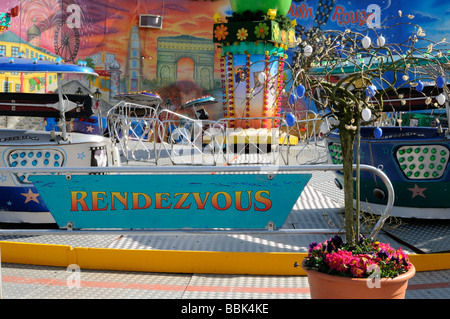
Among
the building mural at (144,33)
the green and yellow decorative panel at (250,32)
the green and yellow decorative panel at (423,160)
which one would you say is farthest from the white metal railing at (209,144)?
the building mural at (144,33)

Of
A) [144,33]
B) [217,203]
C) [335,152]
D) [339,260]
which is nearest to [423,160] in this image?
[335,152]

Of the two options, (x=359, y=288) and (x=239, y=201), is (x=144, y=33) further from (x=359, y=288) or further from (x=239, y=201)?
(x=359, y=288)

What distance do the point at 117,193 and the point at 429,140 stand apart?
11.7ft

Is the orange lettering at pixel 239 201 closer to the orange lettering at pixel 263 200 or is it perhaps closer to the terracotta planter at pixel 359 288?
the orange lettering at pixel 263 200

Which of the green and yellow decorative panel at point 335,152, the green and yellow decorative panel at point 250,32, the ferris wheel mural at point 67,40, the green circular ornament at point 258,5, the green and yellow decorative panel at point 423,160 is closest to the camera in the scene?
the green and yellow decorative panel at point 423,160

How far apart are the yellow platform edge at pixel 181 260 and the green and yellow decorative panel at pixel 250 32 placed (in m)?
9.32

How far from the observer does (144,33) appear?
85.3 feet

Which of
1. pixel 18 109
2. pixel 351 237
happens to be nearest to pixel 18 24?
pixel 18 109

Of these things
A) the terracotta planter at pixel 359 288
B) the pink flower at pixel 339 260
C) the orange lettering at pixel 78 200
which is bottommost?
the terracotta planter at pixel 359 288

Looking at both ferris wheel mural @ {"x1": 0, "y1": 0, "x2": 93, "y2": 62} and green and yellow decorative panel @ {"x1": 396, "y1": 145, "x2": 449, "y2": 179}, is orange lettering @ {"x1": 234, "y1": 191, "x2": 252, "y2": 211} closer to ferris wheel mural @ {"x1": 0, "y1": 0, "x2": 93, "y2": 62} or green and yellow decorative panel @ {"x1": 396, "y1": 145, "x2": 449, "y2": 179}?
green and yellow decorative panel @ {"x1": 396, "y1": 145, "x2": 449, "y2": 179}

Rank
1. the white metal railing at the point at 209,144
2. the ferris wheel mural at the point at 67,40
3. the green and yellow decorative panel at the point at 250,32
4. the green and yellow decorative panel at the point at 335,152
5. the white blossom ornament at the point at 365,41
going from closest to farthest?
1. the white blossom ornament at the point at 365,41
2. the green and yellow decorative panel at the point at 335,152
3. the white metal railing at the point at 209,144
4. the green and yellow decorative panel at the point at 250,32
5. the ferris wheel mural at the point at 67,40

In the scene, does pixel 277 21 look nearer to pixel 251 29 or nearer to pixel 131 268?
pixel 251 29

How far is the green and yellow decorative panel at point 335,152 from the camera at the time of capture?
6375 millimetres

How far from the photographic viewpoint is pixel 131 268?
4863mm
